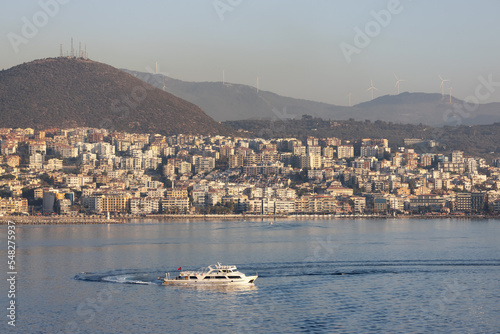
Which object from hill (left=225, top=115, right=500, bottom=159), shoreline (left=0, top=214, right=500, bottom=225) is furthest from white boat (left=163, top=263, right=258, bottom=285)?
hill (left=225, top=115, right=500, bottom=159)

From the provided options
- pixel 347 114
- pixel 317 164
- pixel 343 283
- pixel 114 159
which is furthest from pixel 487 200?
pixel 347 114

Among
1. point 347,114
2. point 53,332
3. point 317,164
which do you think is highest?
point 347,114

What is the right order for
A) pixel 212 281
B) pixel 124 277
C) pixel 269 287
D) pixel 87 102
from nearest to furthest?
pixel 269 287
pixel 212 281
pixel 124 277
pixel 87 102

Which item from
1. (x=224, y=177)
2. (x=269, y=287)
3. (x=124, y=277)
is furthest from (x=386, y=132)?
(x=269, y=287)

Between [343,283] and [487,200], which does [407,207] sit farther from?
[343,283]

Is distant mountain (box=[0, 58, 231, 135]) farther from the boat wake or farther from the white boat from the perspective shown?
the white boat

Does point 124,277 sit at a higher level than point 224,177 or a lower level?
lower

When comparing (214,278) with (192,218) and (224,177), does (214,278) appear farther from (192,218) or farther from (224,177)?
(224,177)
